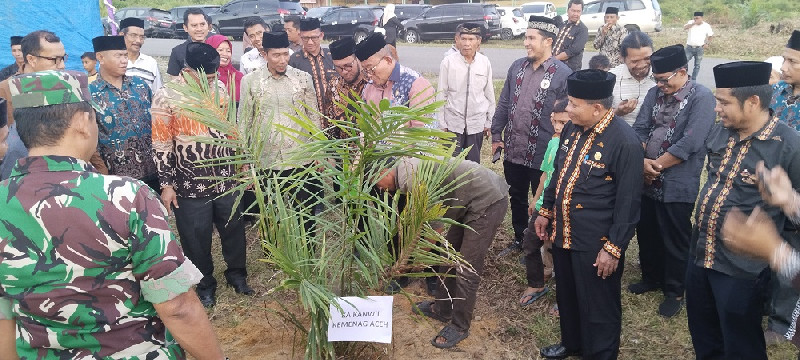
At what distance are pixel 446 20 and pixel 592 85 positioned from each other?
17.9 meters

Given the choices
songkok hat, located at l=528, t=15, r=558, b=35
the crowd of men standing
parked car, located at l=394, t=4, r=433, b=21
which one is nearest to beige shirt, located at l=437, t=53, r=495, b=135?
the crowd of men standing

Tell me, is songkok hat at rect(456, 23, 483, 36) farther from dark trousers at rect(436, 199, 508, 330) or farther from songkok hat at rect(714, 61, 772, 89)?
songkok hat at rect(714, 61, 772, 89)

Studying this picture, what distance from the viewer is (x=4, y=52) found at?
24.1 ft

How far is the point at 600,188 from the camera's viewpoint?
303 cm

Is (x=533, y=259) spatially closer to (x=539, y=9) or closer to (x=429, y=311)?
(x=429, y=311)

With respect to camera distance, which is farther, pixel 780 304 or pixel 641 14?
pixel 641 14

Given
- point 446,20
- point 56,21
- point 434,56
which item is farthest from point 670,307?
point 446,20

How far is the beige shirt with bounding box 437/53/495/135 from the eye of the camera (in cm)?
506

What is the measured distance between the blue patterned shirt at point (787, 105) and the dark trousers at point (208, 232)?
3376 millimetres

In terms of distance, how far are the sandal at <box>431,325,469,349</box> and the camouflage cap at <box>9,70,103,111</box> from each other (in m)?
2.47

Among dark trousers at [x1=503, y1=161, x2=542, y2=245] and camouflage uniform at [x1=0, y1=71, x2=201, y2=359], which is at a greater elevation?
camouflage uniform at [x1=0, y1=71, x2=201, y2=359]

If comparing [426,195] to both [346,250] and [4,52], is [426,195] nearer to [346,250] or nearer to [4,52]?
[346,250]

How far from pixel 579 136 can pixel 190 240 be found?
8.56 ft

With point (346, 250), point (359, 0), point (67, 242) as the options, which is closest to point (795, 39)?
point (346, 250)
